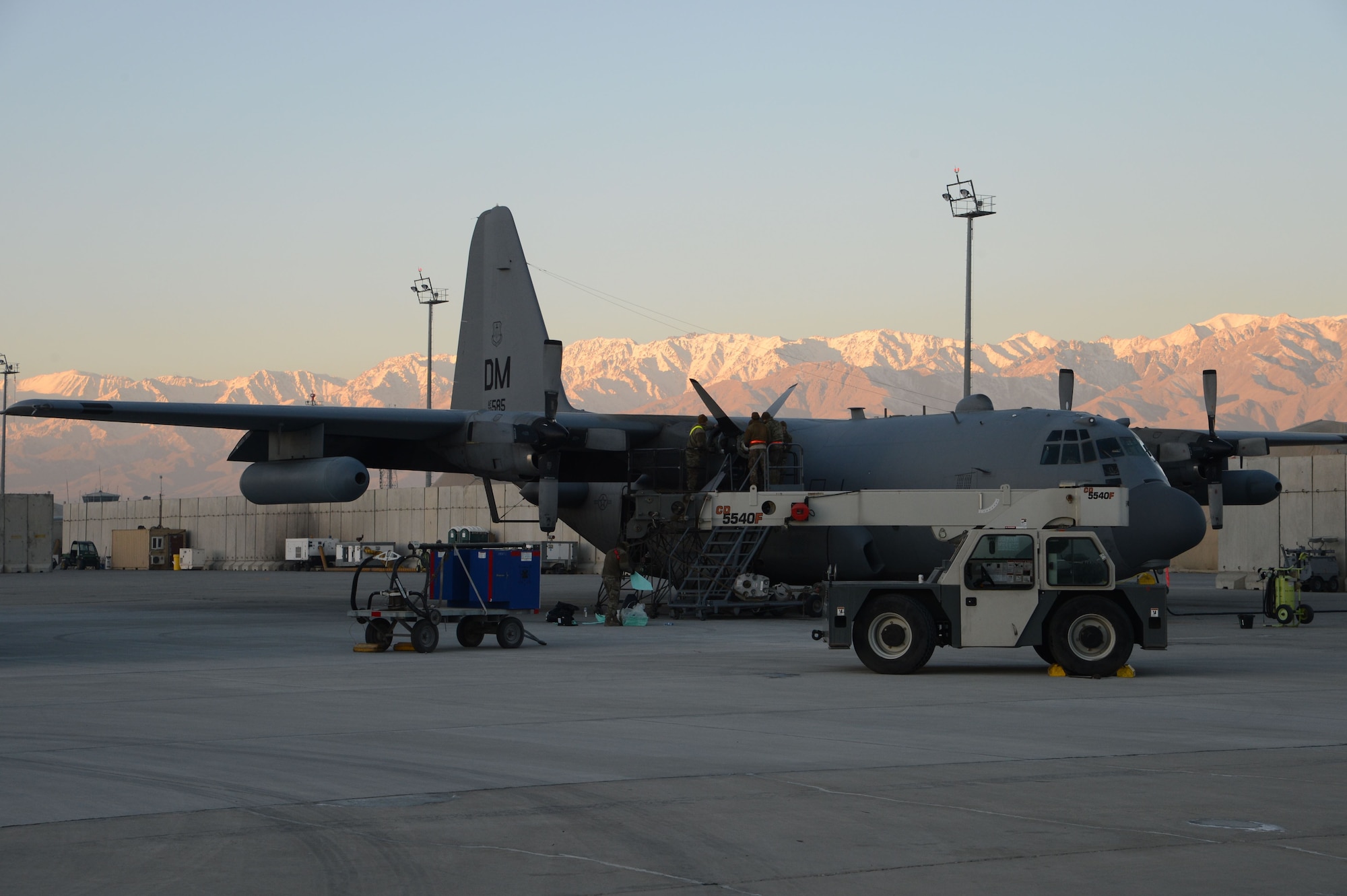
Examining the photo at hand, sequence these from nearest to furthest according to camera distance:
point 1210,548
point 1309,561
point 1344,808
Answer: point 1344,808 < point 1309,561 < point 1210,548

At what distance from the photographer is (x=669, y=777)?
9.14 m

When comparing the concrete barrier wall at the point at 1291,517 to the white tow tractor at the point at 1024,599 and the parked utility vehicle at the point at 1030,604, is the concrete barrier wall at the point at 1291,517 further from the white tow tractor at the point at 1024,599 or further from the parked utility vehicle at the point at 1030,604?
the parked utility vehicle at the point at 1030,604

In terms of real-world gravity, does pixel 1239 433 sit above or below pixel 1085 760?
above

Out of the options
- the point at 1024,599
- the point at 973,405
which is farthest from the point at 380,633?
the point at 973,405

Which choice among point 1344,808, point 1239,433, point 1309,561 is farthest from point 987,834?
point 1309,561

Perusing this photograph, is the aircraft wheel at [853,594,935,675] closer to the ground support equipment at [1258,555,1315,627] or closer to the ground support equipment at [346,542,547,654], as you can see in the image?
the ground support equipment at [346,542,547,654]

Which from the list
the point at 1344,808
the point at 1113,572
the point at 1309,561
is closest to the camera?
the point at 1344,808

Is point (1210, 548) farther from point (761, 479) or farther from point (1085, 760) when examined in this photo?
point (1085, 760)

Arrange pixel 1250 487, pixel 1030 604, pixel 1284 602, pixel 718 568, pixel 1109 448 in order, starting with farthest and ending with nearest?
pixel 1250 487, pixel 718 568, pixel 1284 602, pixel 1109 448, pixel 1030 604

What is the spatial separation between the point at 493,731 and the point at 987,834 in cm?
504

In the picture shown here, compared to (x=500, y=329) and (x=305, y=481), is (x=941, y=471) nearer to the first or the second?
(x=305, y=481)

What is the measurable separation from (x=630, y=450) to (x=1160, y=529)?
13064 millimetres

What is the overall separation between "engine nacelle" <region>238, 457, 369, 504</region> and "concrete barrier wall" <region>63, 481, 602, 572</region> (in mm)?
35674

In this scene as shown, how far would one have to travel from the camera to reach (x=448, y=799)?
8328mm
